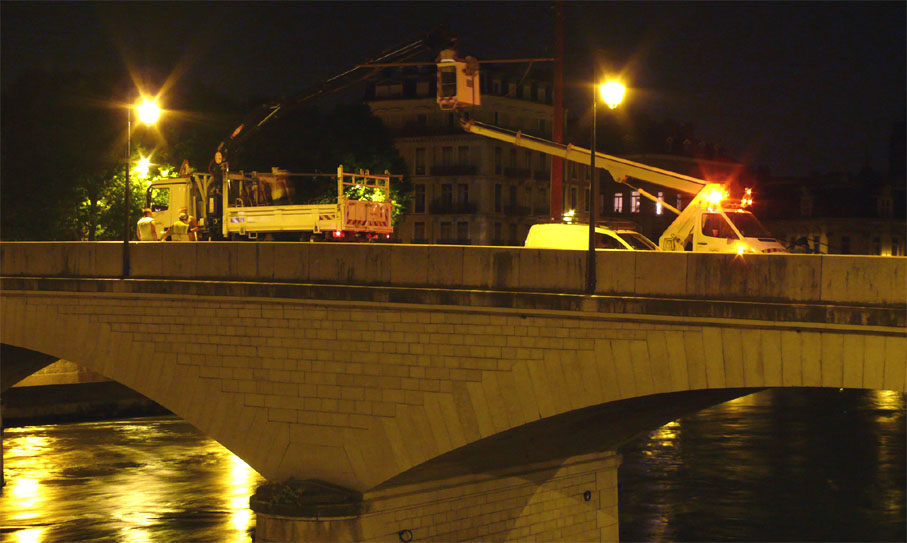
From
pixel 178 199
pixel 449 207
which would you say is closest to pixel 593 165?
pixel 178 199

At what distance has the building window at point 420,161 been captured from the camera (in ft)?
265

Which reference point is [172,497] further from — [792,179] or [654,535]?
[792,179]

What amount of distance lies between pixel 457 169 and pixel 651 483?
1819 inches

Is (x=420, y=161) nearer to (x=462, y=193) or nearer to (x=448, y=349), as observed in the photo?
(x=462, y=193)

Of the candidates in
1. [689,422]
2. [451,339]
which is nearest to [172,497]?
[451,339]

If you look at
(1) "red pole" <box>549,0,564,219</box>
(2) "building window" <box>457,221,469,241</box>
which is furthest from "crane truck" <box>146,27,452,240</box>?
(2) "building window" <box>457,221,469,241</box>

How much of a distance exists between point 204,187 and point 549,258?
14745mm

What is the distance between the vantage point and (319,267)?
69.2 ft

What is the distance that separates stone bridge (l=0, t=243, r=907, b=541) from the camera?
649 inches

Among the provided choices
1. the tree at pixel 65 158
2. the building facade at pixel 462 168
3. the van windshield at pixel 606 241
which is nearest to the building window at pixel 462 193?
the building facade at pixel 462 168

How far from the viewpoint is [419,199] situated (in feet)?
266

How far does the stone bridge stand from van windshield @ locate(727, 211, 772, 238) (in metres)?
3.80

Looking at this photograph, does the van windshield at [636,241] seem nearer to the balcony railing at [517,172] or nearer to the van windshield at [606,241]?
the van windshield at [606,241]

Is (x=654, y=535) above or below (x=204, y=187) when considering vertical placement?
below
